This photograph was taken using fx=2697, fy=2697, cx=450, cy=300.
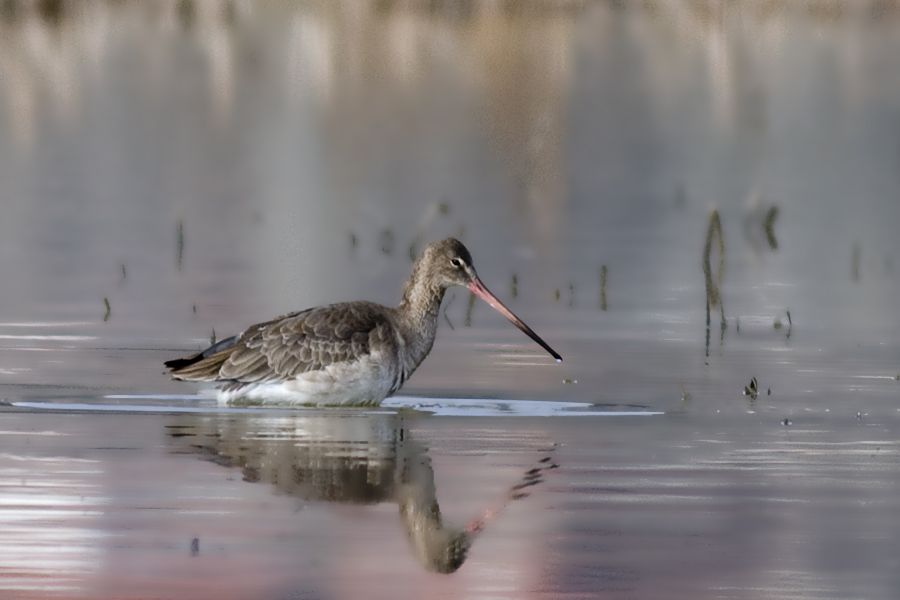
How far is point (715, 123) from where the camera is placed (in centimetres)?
3428

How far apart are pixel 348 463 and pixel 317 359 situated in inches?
92.2

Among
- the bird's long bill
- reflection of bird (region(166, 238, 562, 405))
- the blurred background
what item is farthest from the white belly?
the bird's long bill

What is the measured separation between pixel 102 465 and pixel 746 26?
42.1 metres

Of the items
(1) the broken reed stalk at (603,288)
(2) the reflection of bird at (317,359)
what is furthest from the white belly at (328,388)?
(1) the broken reed stalk at (603,288)

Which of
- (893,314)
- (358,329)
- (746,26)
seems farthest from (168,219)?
(746,26)

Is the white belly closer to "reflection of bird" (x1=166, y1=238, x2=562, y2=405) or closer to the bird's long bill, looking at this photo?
"reflection of bird" (x1=166, y1=238, x2=562, y2=405)

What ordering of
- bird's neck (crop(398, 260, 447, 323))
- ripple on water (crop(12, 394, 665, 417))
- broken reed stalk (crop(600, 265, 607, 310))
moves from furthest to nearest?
broken reed stalk (crop(600, 265, 607, 310))
bird's neck (crop(398, 260, 447, 323))
ripple on water (crop(12, 394, 665, 417))

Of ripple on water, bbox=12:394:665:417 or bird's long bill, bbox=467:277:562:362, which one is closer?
ripple on water, bbox=12:394:665:417

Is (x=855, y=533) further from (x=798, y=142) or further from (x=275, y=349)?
(x=798, y=142)

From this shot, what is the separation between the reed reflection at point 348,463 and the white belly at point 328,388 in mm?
335

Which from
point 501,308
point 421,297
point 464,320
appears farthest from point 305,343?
point 464,320

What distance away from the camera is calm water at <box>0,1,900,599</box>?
9484 mm

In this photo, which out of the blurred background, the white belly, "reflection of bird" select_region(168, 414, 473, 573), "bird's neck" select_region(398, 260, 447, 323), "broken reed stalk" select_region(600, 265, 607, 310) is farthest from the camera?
"broken reed stalk" select_region(600, 265, 607, 310)

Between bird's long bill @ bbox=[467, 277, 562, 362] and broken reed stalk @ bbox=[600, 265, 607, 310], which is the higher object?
bird's long bill @ bbox=[467, 277, 562, 362]
